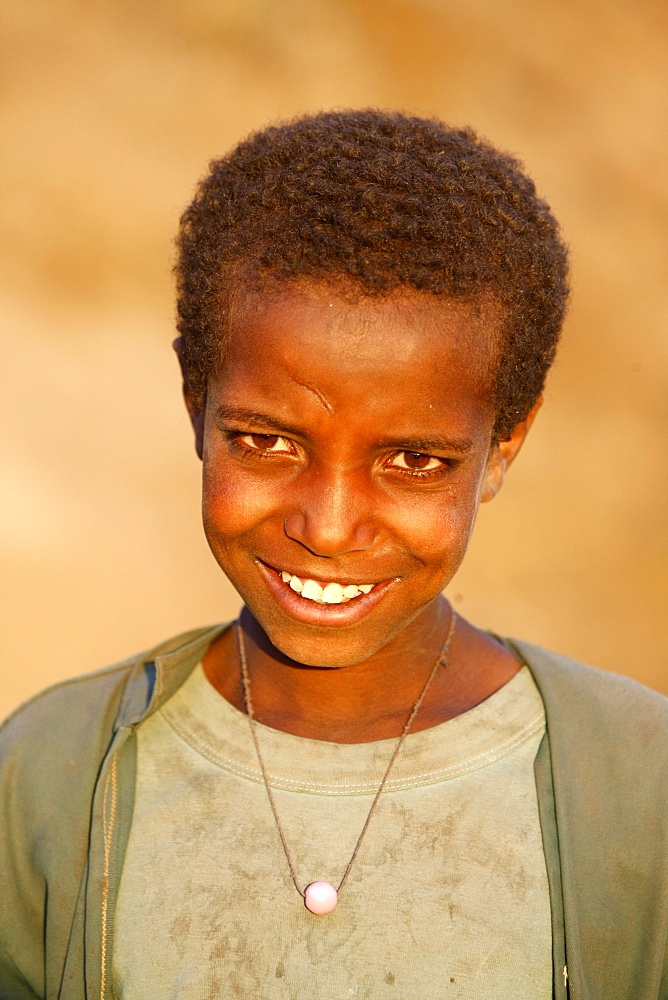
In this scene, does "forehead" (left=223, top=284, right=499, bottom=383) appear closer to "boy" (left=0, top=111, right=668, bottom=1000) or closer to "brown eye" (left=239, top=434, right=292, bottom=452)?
"boy" (left=0, top=111, right=668, bottom=1000)

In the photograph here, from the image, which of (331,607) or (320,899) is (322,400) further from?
(320,899)

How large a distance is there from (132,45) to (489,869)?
15.2 feet

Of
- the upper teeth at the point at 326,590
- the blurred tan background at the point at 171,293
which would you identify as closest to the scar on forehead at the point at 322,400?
the upper teeth at the point at 326,590

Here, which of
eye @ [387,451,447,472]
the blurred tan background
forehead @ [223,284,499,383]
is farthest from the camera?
the blurred tan background

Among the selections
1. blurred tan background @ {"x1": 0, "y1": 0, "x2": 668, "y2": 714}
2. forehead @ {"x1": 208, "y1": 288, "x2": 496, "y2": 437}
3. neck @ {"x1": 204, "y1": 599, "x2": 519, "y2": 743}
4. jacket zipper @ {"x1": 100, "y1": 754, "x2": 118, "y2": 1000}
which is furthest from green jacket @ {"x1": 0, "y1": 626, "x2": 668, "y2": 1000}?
blurred tan background @ {"x1": 0, "y1": 0, "x2": 668, "y2": 714}

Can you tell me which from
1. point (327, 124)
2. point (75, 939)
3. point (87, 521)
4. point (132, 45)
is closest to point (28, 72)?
point (132, 45)

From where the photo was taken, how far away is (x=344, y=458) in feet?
5.12

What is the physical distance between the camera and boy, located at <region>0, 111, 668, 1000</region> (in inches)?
61.4

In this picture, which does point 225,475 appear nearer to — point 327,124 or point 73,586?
point 327,124

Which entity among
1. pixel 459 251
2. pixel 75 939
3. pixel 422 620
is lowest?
pixel 75 939

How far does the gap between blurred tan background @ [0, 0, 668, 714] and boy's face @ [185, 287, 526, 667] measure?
8.99 feet

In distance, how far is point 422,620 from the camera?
1.91 m

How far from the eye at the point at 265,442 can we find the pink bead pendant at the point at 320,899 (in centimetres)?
62

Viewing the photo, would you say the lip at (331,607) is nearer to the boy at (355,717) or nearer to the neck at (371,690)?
the boy at (355,717)
